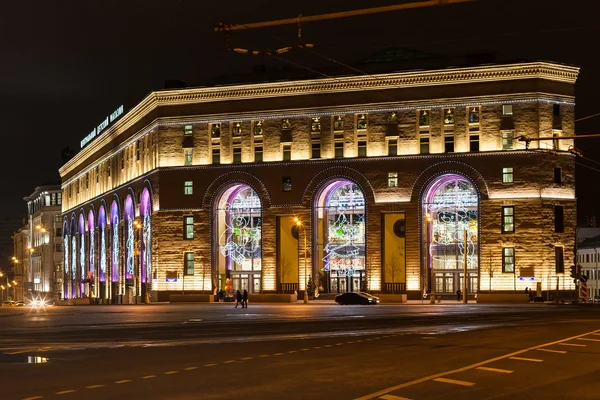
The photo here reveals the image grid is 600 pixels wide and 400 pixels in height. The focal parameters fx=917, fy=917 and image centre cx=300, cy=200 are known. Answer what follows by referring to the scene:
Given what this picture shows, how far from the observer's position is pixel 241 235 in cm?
9062

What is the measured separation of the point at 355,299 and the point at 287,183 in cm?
1712

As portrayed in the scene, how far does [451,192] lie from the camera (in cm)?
8281

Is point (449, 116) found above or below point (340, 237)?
above

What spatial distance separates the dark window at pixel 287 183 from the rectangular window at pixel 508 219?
2009 cm

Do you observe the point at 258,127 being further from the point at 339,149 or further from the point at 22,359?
the point at 22,359

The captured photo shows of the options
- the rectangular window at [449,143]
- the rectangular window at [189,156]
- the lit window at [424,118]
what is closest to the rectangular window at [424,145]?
the lit window at [424,118]

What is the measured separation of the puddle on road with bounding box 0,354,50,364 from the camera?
23.7 metres

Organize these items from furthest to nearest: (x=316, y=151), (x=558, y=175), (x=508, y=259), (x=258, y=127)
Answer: (x=258, y=127) < (x=316, y=151) < (x=558, y=175) < (x=508, y=259)

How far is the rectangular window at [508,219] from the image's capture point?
79250 millimetres

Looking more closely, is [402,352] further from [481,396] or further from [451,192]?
[451,192]

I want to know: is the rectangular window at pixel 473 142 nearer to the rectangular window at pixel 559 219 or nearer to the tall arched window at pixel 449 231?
the tall arched window at pixel 449 231

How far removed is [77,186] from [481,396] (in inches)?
5091

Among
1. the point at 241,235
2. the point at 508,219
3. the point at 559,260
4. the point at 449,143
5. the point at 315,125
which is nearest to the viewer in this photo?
the point at 559,260

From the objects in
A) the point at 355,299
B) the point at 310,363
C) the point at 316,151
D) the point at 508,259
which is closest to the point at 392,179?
the point at 316,151
